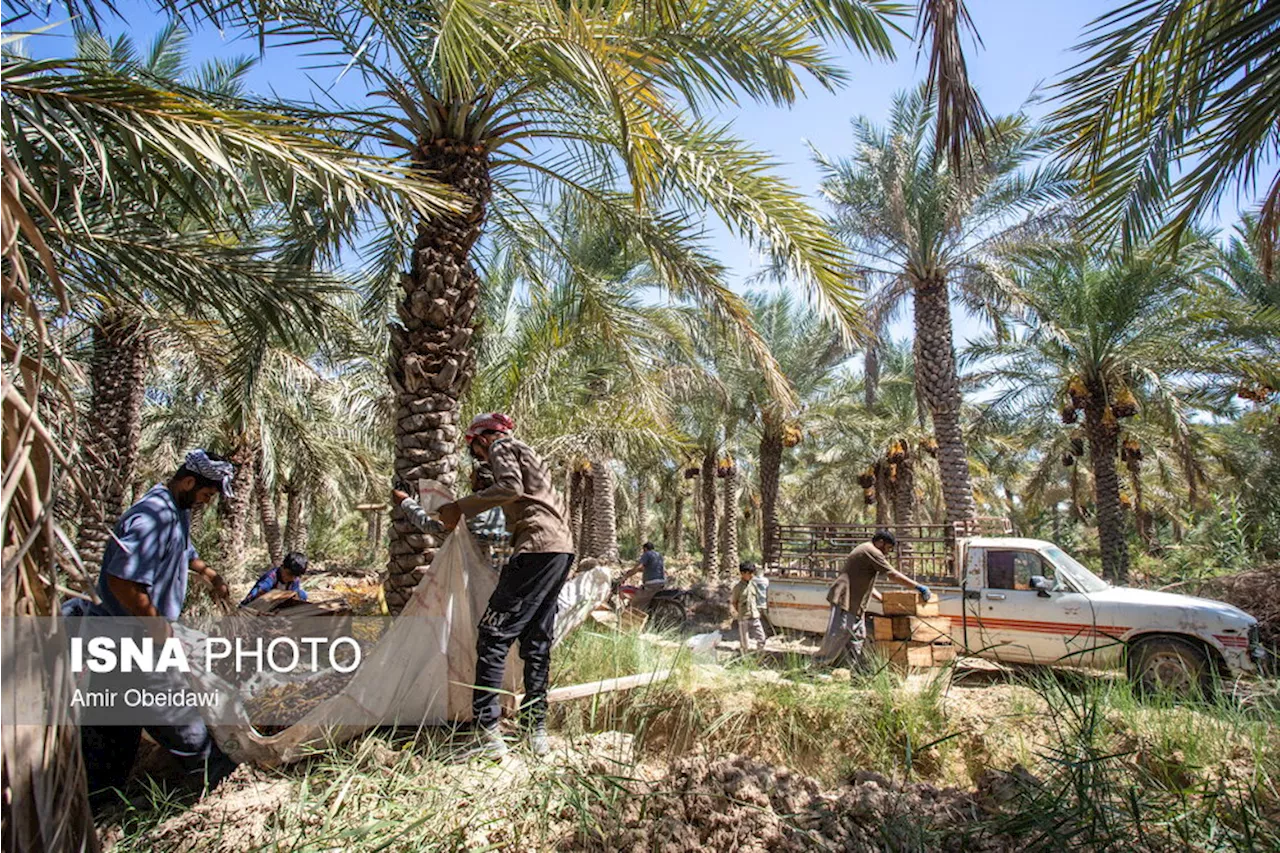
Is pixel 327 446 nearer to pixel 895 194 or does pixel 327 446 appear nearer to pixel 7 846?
pixel 895 194

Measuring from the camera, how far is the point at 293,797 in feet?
10.2

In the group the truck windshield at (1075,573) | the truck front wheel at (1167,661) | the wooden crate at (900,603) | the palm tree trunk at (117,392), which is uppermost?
the palm tree trunk at (117,392)

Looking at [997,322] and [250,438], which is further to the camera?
[997,322]

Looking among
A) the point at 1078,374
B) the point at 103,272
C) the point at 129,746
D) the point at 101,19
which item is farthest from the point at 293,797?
the point at 1078,374

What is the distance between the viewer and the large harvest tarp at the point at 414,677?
3.55 m

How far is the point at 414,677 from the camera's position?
13.1ft

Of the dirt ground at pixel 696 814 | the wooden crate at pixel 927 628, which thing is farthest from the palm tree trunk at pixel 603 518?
the dirt ground at pixel 696 814

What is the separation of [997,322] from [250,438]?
15.6m

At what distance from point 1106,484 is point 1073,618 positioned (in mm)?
9835

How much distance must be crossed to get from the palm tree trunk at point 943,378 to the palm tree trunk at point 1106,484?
3.32 meters

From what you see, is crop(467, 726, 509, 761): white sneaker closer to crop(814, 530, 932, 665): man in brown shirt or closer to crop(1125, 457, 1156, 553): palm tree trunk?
crop(814, 530, 932, 665): man in brown shirt

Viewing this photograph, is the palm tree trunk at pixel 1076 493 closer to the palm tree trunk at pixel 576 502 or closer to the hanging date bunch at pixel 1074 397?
the hanging date bunch at pixel 1074 397

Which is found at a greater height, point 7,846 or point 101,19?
point 101,19

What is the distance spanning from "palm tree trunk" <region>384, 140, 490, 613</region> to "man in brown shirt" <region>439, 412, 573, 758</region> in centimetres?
134
